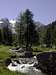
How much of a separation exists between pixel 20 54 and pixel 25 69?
2348 cm

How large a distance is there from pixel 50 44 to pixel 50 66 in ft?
291

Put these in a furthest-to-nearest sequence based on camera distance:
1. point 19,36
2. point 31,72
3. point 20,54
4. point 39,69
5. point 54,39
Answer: point 54,39, point 19,36, point 20,54, point 39,69, point 31,72

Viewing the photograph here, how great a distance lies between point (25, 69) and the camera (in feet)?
108

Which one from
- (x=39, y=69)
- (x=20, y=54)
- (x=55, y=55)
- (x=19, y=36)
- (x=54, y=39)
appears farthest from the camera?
(x=54, y=39)

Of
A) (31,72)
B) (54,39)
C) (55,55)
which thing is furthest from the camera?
(54,39)

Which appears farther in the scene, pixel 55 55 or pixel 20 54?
pixel 20 54

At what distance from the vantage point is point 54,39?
385 feet

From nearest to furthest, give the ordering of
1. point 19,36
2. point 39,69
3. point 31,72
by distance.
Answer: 1. point 31,72
2. point 39,69
3. point 19,36

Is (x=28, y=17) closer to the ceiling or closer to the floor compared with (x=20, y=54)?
closer to the ceiling

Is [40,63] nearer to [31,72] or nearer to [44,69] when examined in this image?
[44,69]

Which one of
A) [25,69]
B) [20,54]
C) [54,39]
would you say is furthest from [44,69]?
[54,39]

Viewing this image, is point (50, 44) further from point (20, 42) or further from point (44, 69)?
point (44, 69)

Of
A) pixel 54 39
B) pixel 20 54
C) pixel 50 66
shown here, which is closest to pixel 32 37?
pixel 20 54

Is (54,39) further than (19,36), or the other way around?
(54,39)
